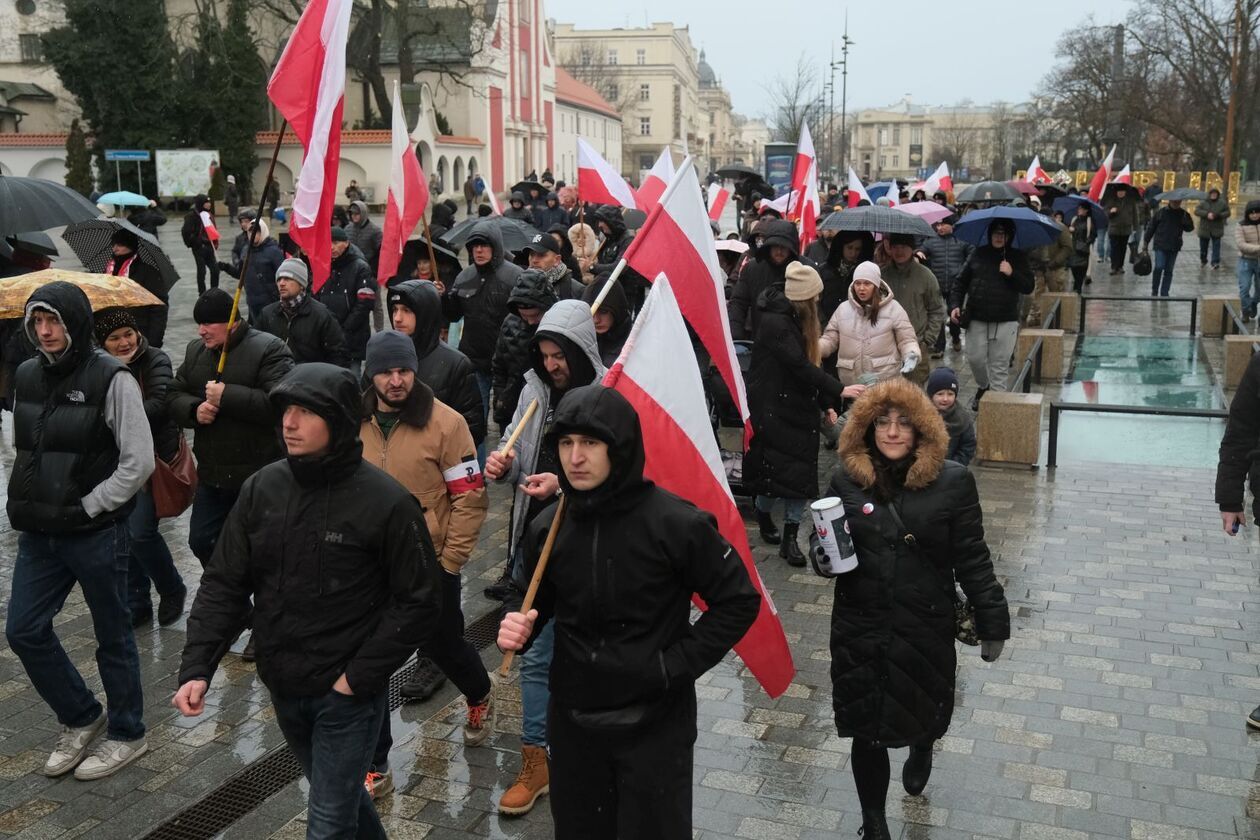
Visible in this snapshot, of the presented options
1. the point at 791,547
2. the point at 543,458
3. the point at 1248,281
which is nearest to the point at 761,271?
the point at 791,547

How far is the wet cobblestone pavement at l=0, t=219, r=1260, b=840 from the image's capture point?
15.9 feet

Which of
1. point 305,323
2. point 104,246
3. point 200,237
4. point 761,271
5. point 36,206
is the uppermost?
point 36,206

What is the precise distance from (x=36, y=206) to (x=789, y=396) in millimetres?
4947

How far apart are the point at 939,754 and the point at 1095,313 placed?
57.0ft

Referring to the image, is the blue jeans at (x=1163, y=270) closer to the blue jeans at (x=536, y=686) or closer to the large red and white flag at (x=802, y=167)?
the large red and white flag at (x=802, y=167)

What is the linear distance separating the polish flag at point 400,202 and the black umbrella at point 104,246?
5.83 ft

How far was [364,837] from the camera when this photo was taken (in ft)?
13.6

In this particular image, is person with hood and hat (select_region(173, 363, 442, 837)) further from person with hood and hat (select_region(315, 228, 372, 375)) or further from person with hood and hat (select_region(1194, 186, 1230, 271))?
person with hood and hat (select_region(1194, 186, 1230, 271))

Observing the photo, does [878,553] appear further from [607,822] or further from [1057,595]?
[1057,595]

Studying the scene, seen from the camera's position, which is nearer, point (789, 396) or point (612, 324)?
point (612, 324)

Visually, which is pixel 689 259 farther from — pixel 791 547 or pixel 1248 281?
pixel 1248 281

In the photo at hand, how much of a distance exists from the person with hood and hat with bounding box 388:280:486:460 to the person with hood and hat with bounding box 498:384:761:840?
290 centimetres

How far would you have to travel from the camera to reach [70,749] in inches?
209

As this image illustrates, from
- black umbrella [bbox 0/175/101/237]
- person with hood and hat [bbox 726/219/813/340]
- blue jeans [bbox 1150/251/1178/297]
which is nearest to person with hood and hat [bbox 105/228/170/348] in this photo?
black umbrella [bbox 0/175/101/237]
